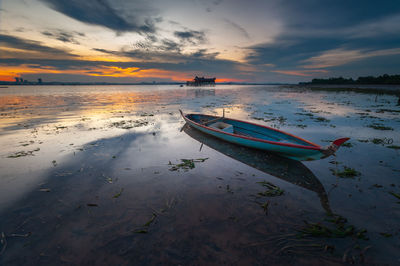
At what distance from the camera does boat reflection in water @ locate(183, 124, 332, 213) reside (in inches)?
242

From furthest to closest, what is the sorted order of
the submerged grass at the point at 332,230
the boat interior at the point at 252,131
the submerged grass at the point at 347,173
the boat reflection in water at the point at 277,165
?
the boat interior at the point at 252,131, the submerged grass at the point at 347,173, the boat reflection in water at the point at 277,165, the submerged grass at the point at 332,230

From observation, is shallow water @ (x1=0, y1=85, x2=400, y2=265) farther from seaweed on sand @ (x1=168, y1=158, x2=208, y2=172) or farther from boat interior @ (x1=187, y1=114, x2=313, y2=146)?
boat interior @ (x1=187, y1=114, x2=313, y2=146)

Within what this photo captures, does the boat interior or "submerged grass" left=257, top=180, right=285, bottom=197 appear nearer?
"submerged grass" left=257, top=180, right=285, bottom=197

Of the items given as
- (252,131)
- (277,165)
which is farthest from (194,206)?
(252,131)

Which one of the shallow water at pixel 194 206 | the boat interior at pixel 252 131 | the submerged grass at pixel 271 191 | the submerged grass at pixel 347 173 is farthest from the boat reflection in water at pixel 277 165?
the boat interior at pixel 252 131

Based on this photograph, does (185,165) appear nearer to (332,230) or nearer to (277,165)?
(277,165)

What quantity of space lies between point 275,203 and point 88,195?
670 centimetres

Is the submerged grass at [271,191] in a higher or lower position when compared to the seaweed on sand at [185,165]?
lower

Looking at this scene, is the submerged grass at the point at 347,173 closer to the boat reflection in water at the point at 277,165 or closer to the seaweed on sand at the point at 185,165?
the boat reflection in water at the point at 277,165

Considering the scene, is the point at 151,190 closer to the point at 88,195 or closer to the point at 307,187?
the point at 88,195

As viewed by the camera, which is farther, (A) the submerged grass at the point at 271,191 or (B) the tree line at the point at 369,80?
(B) the tree line at the point at 369,80

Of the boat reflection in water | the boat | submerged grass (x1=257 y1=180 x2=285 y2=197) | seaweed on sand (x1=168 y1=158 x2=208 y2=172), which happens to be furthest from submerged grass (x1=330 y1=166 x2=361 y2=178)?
seaweed on sand (x1=168 y1=158 x2=208 y2=172)

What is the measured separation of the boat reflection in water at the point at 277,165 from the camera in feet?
20.1

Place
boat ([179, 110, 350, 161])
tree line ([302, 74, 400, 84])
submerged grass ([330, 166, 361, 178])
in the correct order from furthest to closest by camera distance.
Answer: tree line ([302, 74, 400, 84])
submerged grass ([330, 166, 361, 178])
boat ([179, 110, 350, 161])
